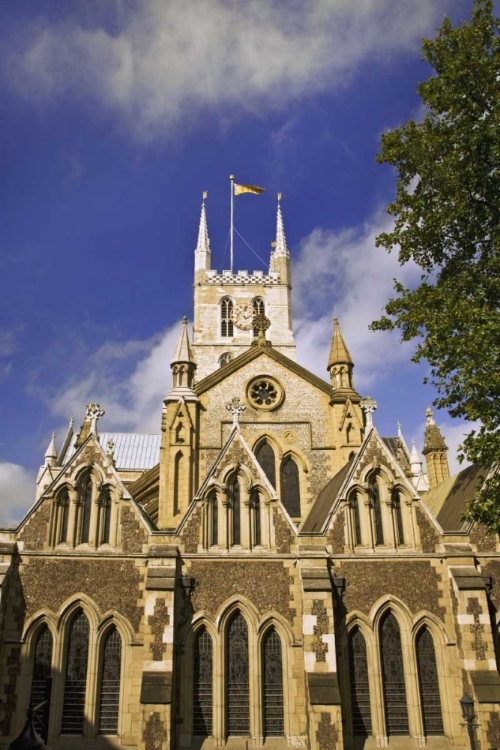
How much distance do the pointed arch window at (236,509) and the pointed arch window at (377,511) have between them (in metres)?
3.88

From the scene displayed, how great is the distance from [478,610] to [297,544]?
5004 millimetres

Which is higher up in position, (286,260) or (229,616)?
(286,260)

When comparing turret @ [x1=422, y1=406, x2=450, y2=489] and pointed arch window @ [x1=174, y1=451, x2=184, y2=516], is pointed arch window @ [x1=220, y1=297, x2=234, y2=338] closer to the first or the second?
turret @ [x1=422, y1=406, x2=450, y2=489]

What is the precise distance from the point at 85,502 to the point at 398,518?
9.02 metres

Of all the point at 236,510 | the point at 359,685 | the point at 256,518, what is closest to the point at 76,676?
the point at 236,510

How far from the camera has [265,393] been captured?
83.6 feet

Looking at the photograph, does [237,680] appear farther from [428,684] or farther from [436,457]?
[436,457]

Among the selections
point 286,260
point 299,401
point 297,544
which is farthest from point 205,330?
point 297,544

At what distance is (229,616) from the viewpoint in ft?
56.2

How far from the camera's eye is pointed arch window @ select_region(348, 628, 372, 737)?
16.4 m

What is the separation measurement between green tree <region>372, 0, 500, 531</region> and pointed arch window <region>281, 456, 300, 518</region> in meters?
7.23

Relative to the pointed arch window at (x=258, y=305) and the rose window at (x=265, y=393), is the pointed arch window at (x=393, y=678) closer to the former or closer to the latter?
the rose window at (x=265, y=393)

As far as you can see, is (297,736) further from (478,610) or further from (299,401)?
(299,401)

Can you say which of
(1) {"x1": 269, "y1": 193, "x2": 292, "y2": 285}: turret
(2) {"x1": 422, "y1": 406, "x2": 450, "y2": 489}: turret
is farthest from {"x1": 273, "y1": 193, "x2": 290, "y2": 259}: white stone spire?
(2) {"x1": 422, "y1": 406, "x2": 450, "y2": 489}: turret
